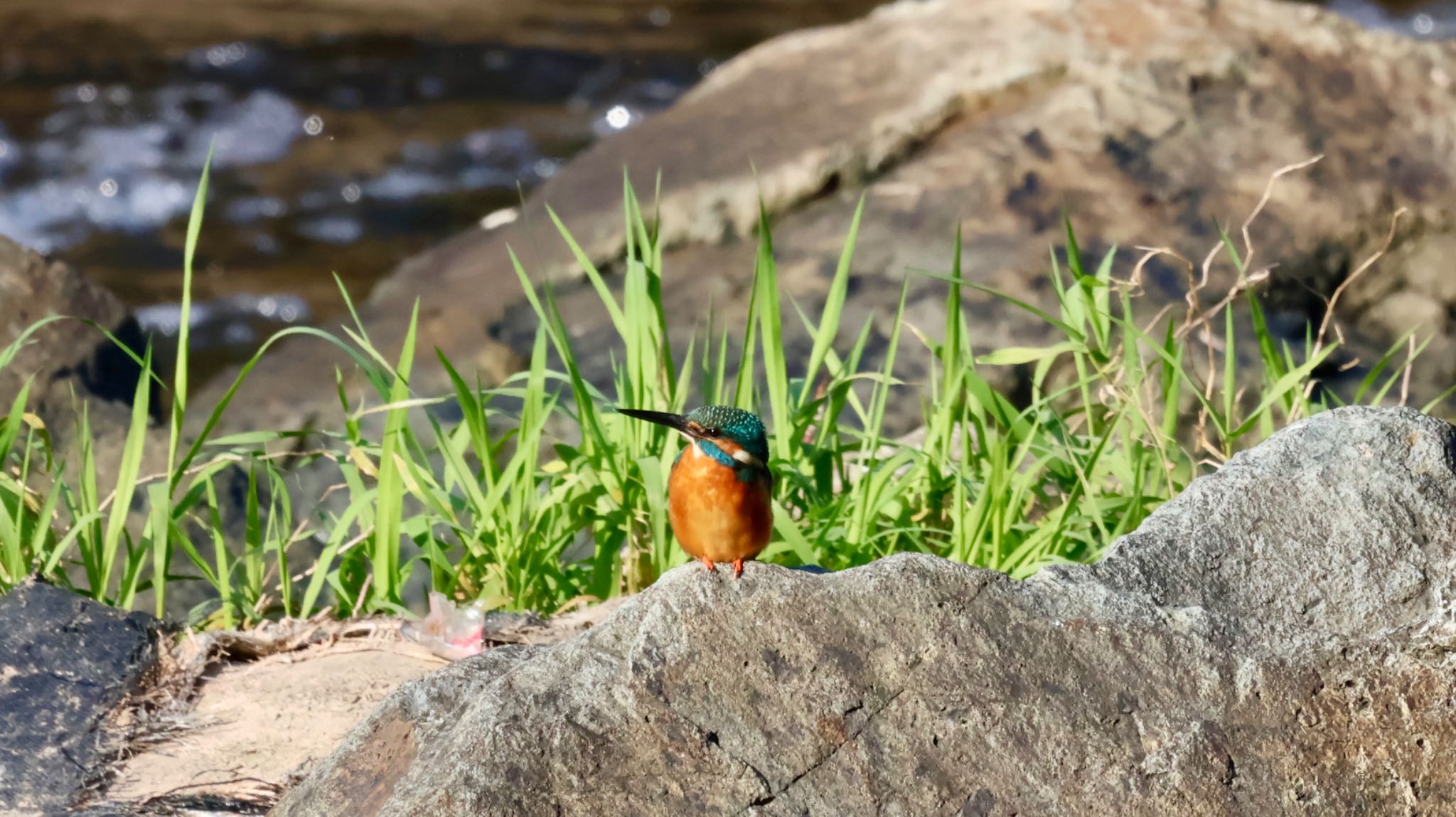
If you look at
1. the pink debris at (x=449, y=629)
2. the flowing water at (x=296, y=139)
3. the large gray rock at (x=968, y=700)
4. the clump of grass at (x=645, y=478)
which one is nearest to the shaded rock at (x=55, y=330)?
the clump of grass at (x=645, y=478)

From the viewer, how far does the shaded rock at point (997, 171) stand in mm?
4906

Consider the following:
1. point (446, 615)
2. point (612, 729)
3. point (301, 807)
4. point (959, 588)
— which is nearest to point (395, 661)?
point (446, 615)

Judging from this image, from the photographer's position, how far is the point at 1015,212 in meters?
5.01

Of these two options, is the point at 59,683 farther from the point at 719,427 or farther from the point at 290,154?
the point at 290,154

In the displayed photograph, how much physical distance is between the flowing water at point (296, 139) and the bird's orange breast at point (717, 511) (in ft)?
16.9

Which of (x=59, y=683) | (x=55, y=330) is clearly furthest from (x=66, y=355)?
(x=59, y=683)

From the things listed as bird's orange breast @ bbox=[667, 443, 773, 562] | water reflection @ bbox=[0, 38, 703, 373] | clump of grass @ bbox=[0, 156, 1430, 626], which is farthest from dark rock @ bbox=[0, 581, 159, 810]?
water reflection @ bbox=[0, 38, 703, 373]

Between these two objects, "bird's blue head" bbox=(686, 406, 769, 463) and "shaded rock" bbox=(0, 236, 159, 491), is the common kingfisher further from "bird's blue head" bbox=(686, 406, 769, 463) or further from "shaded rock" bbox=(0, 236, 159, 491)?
"shaded rock" bbox=(0, 236, 159, 491)

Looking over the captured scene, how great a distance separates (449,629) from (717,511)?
0.79 meters

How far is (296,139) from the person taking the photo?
8.97 metres

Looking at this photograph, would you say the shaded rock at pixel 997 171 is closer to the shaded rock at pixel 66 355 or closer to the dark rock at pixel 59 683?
the shaded rock at pixel 66 355

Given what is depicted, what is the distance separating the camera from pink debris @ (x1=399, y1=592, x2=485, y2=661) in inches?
104

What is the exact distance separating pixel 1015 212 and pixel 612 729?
3569mm

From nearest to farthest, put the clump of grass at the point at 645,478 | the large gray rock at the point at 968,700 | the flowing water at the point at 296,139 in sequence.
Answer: the large gray rock at the point at 968,700 < the clump of grass at the point at 645,478 < the flowing water at the point at 296,139
